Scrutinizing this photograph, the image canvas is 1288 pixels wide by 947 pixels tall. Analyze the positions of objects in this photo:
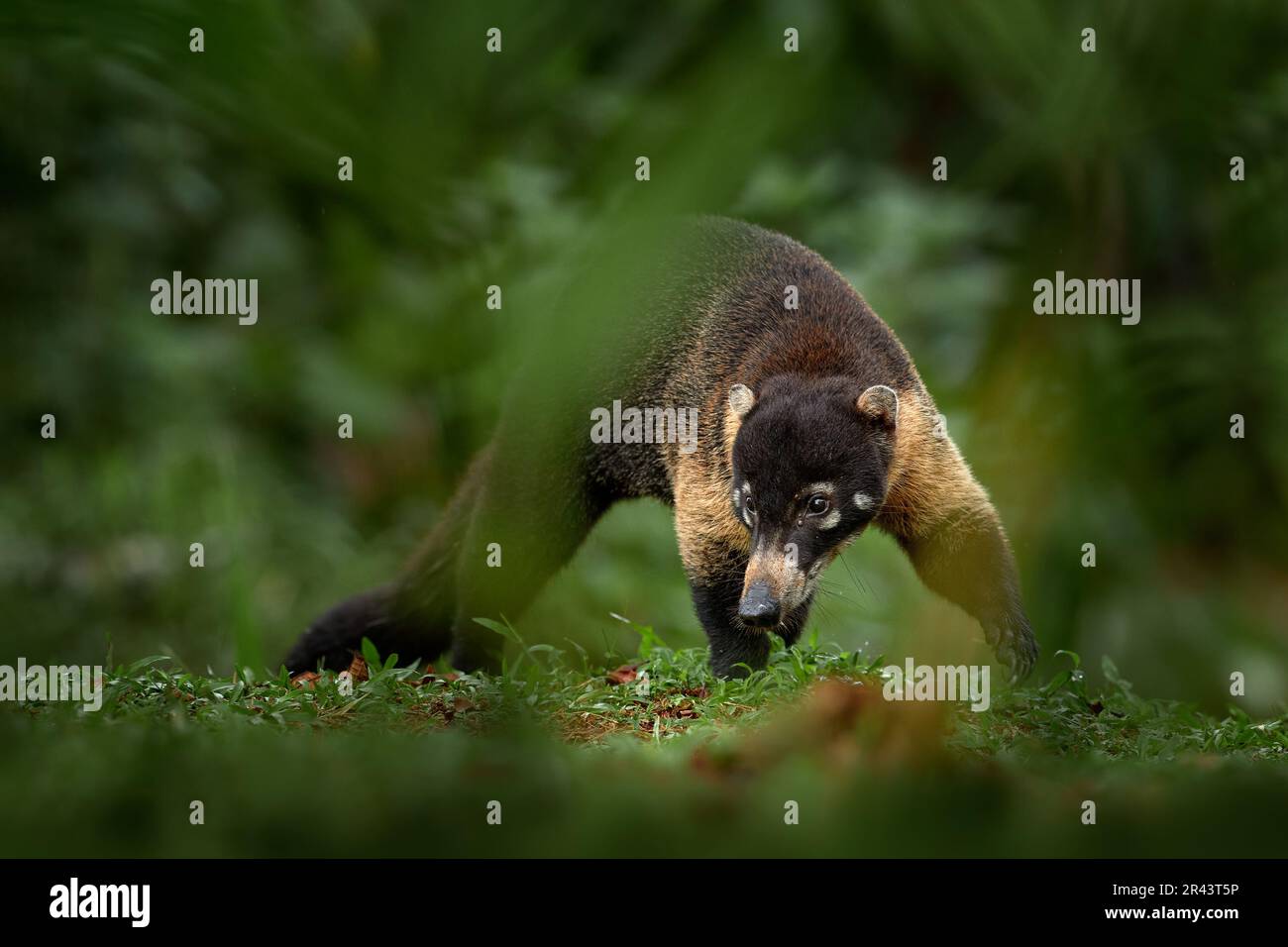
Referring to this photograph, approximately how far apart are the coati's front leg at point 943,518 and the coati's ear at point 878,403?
0.24m

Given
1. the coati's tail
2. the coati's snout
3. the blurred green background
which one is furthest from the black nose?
the coati's tail

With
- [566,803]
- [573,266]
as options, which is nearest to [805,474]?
[573,266]

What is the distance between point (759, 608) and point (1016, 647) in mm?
1078

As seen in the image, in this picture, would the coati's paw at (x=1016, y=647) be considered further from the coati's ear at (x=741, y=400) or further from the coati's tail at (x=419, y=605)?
the coati's tail at (x=419, y=605)

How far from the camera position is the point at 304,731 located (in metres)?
3.61

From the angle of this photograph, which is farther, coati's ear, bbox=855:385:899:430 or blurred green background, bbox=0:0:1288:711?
coati's ear, bbox=855:385:899:430

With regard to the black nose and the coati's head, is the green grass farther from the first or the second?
the coati's head

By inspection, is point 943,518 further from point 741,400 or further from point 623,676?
point 623,676

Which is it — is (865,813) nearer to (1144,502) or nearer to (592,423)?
(1144,502)

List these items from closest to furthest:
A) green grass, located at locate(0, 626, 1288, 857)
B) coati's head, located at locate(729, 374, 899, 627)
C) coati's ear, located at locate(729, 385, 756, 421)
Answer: green grass, located at locate(0, 626, 1288, 857) → coati's head, located at locate(729, 374, 899, 627) → coati's ear, located at locate(729, 385, 756, 421)

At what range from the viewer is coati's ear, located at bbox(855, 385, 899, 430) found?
486 cm

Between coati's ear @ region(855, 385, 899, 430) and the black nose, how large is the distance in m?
0.79

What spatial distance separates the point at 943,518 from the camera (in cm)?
531

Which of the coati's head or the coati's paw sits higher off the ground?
the coati's head
